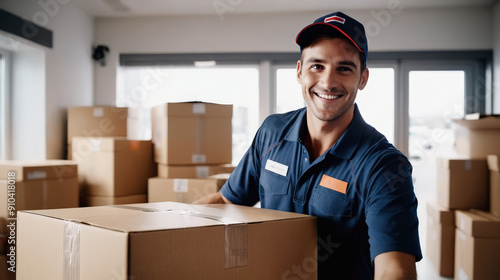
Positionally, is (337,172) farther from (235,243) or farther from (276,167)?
(235,243)

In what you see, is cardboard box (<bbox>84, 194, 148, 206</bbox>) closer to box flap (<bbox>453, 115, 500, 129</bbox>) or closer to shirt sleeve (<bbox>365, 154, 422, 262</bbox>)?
shirt sleeve (<bbox>365, 154, 422, 262</bbox>)

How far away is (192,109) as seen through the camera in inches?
110

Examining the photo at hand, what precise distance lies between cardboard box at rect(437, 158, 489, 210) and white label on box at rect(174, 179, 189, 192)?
1875 mm

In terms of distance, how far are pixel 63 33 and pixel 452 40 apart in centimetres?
375

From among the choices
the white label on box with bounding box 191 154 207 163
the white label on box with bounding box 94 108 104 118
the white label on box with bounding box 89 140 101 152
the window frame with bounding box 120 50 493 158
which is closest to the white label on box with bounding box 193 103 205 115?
the white label on box with bounding box 191 154 207 163

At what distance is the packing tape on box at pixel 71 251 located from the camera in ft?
2.45

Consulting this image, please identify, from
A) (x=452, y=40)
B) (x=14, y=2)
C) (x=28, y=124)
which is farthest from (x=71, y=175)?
(x=452, y=40)

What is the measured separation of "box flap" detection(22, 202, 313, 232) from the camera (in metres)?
0.74

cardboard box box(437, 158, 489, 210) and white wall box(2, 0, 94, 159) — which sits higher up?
white wall box(2, 0, 94, 159)

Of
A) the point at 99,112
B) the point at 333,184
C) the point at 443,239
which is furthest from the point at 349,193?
the point at 99,112

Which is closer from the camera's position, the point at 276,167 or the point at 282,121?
the point at 276,167

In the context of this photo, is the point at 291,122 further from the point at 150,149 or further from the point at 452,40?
the point at 452,40

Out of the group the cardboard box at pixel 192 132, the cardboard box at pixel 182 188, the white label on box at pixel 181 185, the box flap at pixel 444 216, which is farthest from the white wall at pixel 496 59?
the white label on box at pixel 181 185

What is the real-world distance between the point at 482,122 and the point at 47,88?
3357 mm
